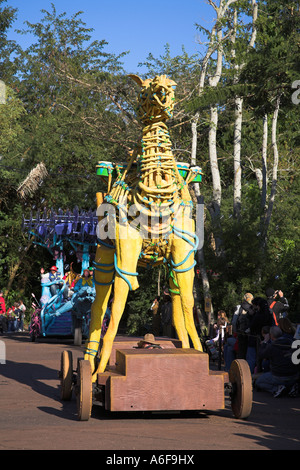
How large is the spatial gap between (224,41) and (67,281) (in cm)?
825

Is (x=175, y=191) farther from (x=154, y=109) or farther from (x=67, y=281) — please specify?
(x=67, y=281)

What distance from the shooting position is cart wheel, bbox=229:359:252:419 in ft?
23.6

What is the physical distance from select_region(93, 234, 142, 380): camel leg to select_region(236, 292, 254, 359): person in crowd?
4.22m

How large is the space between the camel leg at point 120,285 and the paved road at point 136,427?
714mm

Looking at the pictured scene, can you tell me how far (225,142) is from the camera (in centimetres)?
2866

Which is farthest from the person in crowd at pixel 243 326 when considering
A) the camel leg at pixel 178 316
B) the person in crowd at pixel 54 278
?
the person in crowd at pixel 54 278

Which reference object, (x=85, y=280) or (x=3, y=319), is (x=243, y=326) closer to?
(x=85, y=280)

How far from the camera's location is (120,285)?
7871 millimetres

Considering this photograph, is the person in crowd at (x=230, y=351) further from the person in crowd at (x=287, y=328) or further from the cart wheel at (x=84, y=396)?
the cart wheel at (x=84, y=396)

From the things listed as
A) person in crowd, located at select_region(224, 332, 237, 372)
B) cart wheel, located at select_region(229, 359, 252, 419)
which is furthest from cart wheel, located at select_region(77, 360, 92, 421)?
person in crowd, located at select_region(224, 332, 237, 372)

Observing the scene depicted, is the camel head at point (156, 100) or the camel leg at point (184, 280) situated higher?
the camel head at point (156, 100)

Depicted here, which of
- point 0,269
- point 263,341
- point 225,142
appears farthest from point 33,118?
point 263,341

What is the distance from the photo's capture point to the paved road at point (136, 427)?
5832 mm

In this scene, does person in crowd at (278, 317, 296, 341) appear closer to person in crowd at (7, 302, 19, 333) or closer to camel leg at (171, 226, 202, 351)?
camel leg at (171, 226, 202, 351)
